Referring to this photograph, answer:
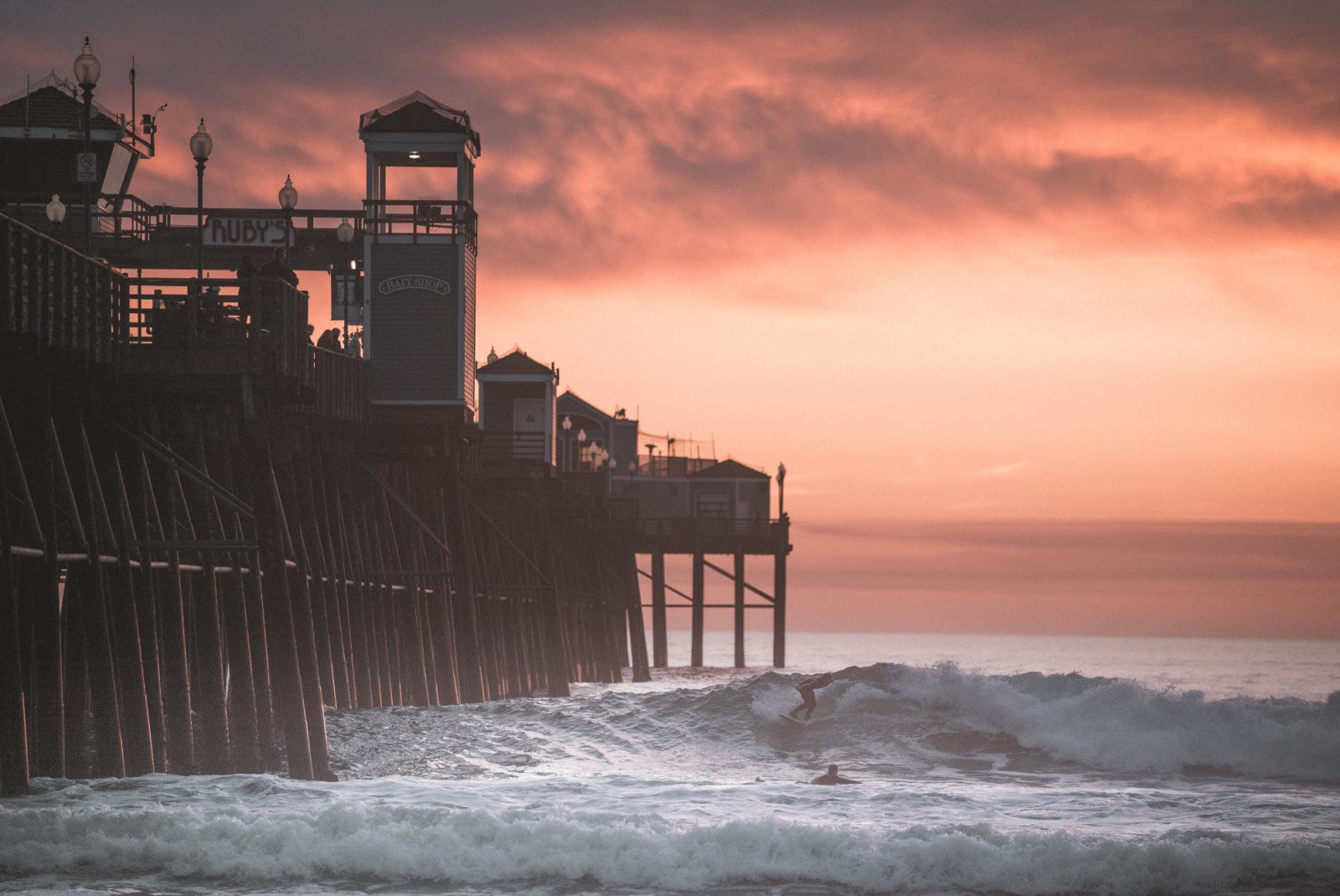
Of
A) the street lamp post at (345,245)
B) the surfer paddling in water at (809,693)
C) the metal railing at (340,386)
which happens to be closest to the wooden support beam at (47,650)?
the metal railing at (340,386)

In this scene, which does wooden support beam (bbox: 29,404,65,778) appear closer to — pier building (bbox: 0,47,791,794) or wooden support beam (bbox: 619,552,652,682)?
pier building (bbox: 0,47,791,794)

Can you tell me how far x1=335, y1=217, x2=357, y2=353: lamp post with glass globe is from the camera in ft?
88.2

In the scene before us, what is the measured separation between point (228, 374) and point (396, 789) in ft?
15.0

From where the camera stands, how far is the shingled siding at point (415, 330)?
97.2 feet

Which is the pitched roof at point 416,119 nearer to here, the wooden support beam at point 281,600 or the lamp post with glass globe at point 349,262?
the lamp post with glass globe at point 349,262

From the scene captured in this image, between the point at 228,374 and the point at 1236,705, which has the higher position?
the point at 228,374

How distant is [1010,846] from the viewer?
12328 millimetres

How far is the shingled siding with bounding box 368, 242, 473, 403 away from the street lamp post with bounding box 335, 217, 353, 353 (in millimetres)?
772

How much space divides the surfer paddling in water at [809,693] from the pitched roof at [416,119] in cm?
1268

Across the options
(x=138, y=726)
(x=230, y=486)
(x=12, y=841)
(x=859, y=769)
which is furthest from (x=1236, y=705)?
(x=12, y=841)

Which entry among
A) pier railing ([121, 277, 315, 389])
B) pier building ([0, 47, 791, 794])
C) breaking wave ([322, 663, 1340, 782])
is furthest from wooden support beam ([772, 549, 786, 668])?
pier railing ([121, 277, 315, 389])

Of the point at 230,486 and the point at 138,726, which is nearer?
the point at 138,726

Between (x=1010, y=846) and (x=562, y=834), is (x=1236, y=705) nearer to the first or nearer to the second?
(x=1010, y=846)

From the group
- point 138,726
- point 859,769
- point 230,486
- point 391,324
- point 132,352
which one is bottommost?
point 859,769
